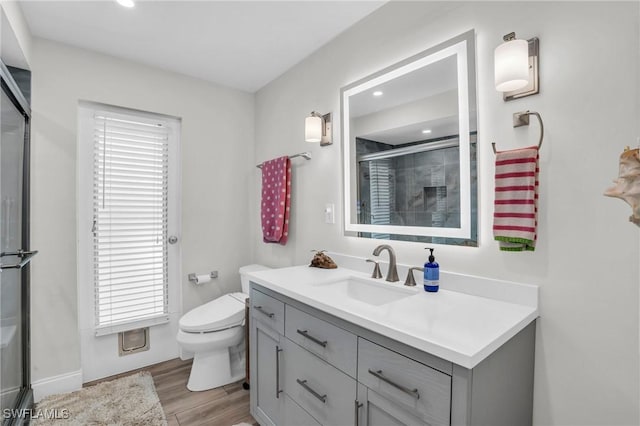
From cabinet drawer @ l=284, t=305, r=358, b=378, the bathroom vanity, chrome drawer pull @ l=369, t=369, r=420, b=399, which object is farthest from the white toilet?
chrome drawer pull @ l=369, t=369, r=420, b=399

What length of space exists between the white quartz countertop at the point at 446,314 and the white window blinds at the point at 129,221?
55.8 inches

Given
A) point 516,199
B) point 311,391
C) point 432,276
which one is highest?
point 516,199

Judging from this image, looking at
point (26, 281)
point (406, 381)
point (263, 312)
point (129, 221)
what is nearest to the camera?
point (406, 381)

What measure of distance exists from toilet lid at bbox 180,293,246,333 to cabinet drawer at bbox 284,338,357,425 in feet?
2.64

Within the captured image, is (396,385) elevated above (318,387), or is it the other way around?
(396,385)

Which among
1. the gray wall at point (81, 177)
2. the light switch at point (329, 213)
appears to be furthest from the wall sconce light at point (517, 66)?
the gray wall at point (81, 177)

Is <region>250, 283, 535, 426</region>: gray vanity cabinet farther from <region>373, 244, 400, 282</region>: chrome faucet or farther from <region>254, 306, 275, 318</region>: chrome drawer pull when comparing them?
<region>373, 244, 400, 282</region>: chrome faucet

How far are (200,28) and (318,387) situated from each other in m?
2.12

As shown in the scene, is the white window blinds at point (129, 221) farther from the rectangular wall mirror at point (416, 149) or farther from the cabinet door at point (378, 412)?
the cabinet door at point (378, 412)

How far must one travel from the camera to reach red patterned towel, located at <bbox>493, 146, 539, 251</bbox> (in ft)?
3.65

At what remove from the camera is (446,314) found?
3.59 ft

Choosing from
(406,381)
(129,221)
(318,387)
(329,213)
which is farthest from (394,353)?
(129,221)

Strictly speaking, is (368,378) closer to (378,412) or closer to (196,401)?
(378,412)

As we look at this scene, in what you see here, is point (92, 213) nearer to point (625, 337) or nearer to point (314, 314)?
point (314, 314)
